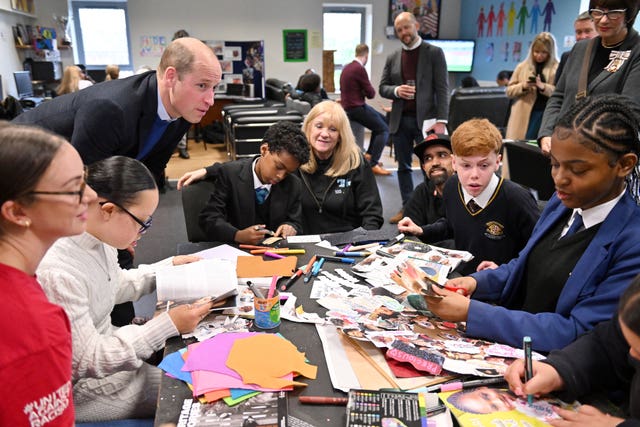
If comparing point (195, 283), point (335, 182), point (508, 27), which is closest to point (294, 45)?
point (508, 27)

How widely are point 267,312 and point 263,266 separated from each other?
1.32ft

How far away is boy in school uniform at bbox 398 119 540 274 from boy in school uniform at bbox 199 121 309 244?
0.59 metres

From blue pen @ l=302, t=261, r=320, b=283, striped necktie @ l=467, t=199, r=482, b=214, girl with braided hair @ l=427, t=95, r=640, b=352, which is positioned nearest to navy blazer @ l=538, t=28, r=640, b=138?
striped necktie @ l=467, t=199, r=482, b=214

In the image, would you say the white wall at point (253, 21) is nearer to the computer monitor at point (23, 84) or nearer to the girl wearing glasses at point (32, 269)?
the computer monitor at point (23, 84)

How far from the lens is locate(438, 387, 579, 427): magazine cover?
0.86 metres

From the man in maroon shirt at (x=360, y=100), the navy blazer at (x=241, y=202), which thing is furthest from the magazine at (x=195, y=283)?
the man in maroon shirt at (x=360, y=100)

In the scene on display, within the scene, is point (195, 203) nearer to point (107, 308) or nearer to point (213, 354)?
point (107, 308)

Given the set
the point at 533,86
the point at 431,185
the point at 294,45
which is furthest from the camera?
the point at 294,45

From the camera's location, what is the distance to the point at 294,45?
912 centimetres

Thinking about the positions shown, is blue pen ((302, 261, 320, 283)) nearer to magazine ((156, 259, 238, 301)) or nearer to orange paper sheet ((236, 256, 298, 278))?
orange paper sheet ((236, 256, 298, 278))

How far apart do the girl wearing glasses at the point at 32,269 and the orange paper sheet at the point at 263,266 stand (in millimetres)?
709

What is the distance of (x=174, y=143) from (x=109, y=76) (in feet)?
17.5

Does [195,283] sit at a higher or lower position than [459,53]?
lower

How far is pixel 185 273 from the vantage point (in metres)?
1.38
